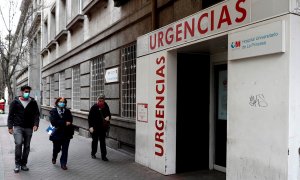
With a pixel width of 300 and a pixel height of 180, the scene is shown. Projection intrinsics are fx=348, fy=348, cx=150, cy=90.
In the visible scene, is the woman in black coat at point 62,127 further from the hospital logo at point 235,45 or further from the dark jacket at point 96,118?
the hospital logo at point 235,45

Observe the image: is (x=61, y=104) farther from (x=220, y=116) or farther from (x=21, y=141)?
(x=220, y=116)

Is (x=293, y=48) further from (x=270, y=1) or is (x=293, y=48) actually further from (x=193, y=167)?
(x=193, y=167)

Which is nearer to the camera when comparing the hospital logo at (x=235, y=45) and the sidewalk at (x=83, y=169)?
the hospital logo at (x=235, y=45)

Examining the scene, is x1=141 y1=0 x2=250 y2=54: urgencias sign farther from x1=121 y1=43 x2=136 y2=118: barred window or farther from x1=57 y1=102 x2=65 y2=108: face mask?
x1=57 y1=102 x2=65 y2=108: face mask

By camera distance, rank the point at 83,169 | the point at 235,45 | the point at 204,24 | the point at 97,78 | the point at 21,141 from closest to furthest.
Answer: the point at 235,45
the point at 204,24
the point at 21,141
the point at 83,169
the point at 97,78

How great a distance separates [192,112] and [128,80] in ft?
10.7

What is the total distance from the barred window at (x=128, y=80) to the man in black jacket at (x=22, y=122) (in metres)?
2.83

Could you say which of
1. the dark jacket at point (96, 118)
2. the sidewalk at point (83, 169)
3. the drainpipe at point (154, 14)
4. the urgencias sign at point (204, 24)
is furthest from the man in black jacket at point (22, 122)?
the drainpipe at point (154, 14)

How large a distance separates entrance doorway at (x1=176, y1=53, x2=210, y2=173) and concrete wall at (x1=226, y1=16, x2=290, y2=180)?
215cm

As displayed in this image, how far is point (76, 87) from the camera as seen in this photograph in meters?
16.1

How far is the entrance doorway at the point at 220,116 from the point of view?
7121 millimetres

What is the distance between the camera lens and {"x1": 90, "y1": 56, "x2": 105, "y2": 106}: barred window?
12.5 m

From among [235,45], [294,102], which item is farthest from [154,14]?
[294,102]

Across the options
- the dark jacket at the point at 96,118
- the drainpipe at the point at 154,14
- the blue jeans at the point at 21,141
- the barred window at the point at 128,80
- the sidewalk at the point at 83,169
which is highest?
the drainpipe at the point at 154,14
